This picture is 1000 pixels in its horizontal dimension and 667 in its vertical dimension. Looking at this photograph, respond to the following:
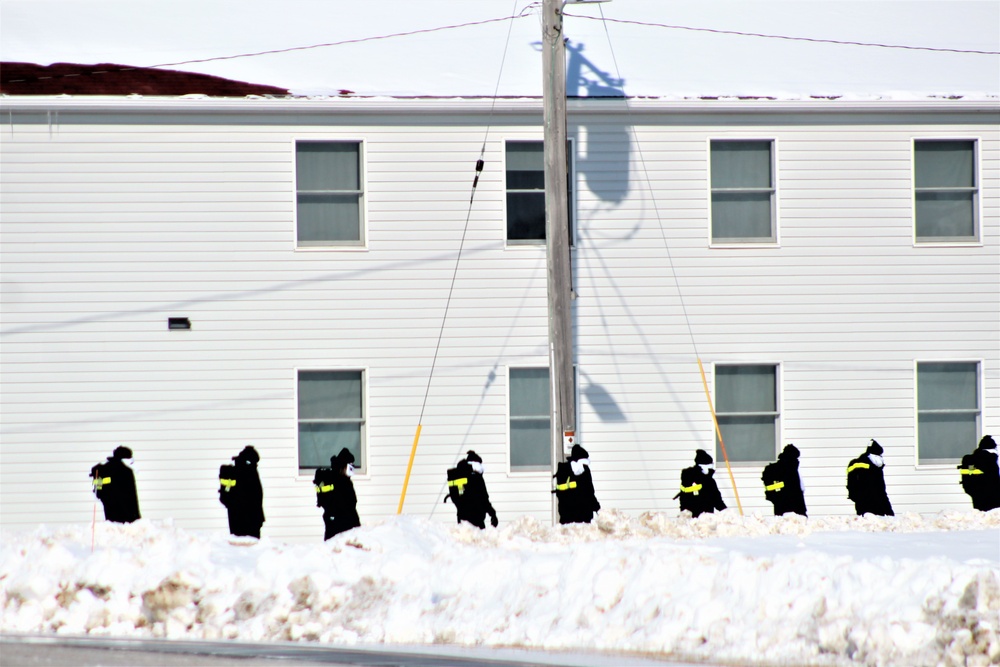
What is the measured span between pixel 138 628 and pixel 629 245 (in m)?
10.5

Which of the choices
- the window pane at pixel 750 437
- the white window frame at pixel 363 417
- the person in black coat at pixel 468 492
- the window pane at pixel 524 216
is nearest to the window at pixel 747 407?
the window pane at pixel 750 437

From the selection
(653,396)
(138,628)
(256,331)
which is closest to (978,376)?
(653,396)

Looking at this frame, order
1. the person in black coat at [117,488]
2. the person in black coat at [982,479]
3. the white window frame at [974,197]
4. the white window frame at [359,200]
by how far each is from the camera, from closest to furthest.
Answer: the person in black coat at [117,488] < the person in black coat at [982,479] < the white window frame at [359,200] < the white window frame at [974,197]

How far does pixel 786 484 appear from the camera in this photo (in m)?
16.8

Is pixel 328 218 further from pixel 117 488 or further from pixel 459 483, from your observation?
pixel 117 488

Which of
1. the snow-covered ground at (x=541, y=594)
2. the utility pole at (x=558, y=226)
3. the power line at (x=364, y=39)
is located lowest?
the snow-covered ground at (x=541, y=594)

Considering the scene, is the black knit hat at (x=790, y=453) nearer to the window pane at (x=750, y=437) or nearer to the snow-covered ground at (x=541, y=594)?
the window pane at (x=750, y=437)

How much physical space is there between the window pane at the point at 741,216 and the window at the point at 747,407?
2044 millimetres

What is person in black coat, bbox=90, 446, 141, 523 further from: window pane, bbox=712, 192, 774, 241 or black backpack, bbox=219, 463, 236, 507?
window pane, bbox=712, 192, 774, 241

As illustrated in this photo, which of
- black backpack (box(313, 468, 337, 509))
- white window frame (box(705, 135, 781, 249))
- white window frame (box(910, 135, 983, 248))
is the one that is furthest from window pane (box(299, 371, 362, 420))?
white window frame (box(910, 135, 983, 248))

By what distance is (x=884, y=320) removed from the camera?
19.4 m

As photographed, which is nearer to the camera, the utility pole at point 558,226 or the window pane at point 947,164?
the utility pole at point 558,226

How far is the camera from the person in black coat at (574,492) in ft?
52.0

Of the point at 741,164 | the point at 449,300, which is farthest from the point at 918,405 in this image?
the point at 449,300
